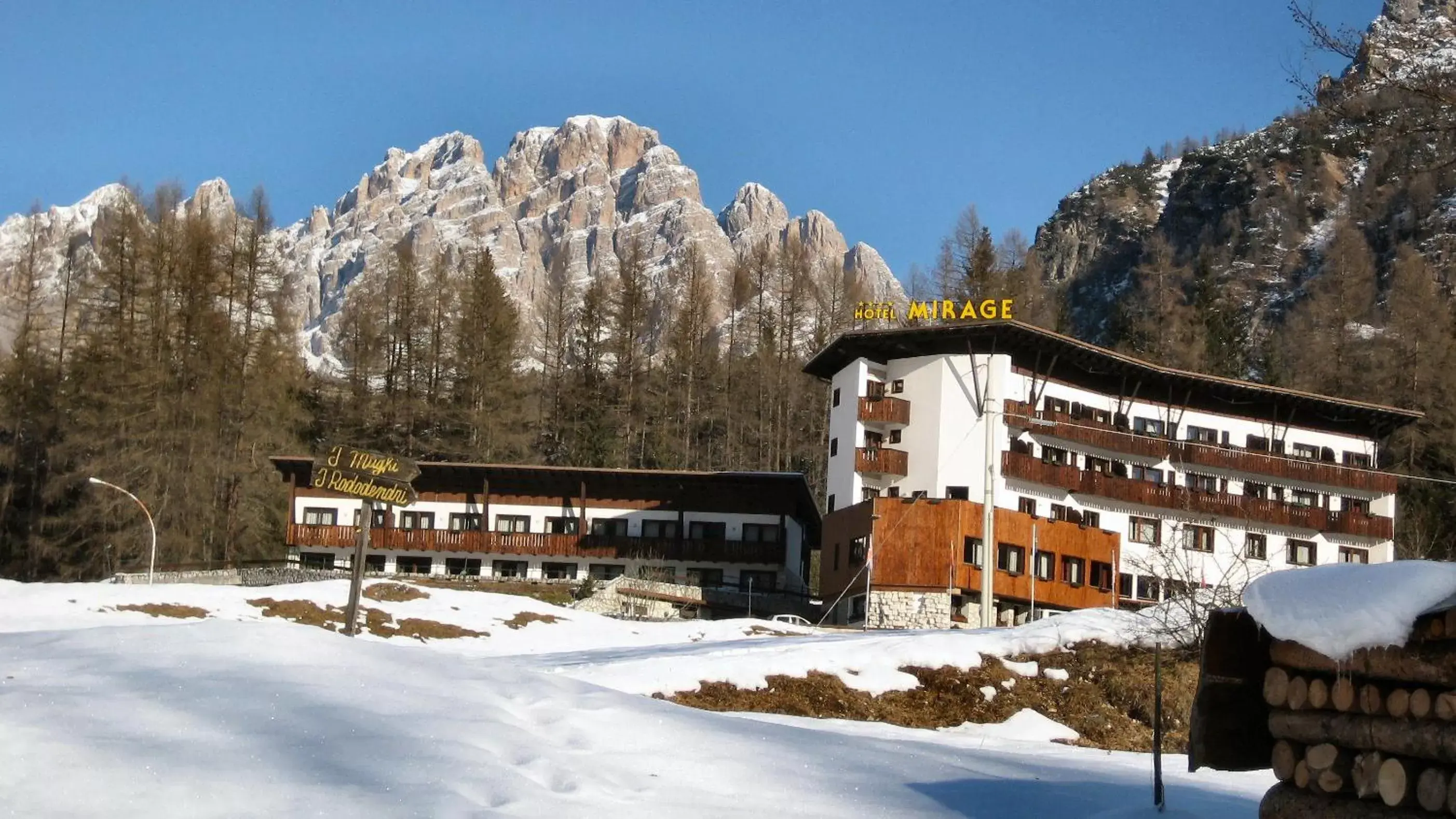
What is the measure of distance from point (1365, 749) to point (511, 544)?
55437 millimetres

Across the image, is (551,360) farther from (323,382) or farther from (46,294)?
(46,294)

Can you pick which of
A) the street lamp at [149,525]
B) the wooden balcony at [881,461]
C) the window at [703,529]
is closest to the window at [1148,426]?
the wooden balcony at [881,461]

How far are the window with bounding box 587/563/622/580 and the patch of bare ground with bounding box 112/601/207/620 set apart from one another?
28.2m

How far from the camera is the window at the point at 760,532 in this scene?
62344 millimetres

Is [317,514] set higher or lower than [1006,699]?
higher

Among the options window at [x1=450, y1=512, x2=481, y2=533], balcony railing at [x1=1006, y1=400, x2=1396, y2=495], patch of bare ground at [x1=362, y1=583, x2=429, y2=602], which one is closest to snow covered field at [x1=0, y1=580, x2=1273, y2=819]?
patch of bare ground at [x1=362, y1=583, x2=429, y2=602]

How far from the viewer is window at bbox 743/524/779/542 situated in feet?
205

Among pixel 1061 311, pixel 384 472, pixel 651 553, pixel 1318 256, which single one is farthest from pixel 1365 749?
pixel 1318 256

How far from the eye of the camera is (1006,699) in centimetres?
1988

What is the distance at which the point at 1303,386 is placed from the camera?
79.2 metres

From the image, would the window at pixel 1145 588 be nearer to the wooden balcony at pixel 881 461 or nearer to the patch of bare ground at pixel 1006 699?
the wooden balcony at pixel 881 461

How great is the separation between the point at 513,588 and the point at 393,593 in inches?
603

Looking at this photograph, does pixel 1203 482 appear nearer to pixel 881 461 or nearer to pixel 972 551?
pixel 881 461

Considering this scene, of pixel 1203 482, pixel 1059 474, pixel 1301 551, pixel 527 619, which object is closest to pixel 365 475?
pixel 527 619
